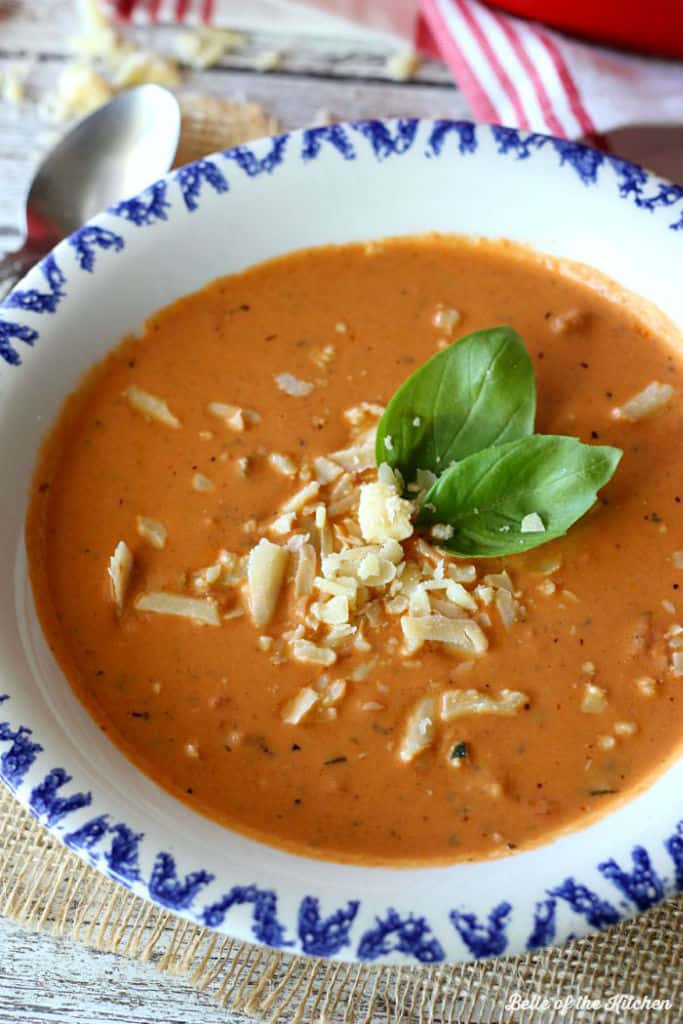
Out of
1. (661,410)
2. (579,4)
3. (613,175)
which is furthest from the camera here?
(579,4)

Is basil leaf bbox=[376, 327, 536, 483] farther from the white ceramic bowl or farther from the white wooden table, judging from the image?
the white wooden table

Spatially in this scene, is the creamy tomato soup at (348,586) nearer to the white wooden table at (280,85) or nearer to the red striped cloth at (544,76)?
the red striped cloth at (544,76)

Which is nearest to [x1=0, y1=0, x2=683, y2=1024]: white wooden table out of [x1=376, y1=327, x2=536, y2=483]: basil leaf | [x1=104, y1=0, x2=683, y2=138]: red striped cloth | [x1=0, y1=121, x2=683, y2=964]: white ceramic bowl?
[x1=104, y1=0, x2=683, y2=138]: red striped cloth

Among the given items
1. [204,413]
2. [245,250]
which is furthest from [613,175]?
[204,413]

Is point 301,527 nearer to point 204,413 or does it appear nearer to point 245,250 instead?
point 204,413

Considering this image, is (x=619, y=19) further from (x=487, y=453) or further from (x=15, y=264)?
(x=15, y=264)

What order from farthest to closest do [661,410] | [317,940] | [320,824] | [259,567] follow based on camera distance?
[661,410] < [259,567] < [320,824] < [317,940]

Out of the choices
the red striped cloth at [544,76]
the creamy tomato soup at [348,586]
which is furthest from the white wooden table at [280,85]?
the creamy tomato soup at [348,586]

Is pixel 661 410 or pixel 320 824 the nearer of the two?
pixel 320 824
